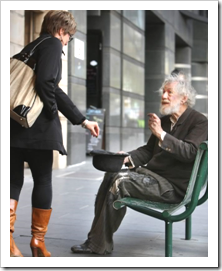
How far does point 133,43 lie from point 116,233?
42.3 ft

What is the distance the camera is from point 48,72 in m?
3.38

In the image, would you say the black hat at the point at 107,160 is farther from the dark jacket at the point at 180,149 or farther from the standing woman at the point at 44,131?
the dark jacket at the point at 180,149

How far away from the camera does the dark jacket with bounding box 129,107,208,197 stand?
A: 392cm

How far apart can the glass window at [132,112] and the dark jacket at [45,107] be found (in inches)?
505

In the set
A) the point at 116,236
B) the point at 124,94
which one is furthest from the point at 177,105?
the point at 124,94

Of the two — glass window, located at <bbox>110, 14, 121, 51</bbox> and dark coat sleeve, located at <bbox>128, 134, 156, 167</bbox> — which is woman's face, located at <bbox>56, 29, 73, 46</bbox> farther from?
glass window, located at <bbox>110, 14, 121, 51</bbox>

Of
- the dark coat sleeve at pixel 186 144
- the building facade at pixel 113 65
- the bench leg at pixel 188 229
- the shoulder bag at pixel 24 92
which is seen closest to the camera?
the shoulder bag at pixel 24 92

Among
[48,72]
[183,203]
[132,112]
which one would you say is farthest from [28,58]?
[132,112]

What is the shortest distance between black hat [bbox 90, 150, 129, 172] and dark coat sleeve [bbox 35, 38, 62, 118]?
1.73 feet

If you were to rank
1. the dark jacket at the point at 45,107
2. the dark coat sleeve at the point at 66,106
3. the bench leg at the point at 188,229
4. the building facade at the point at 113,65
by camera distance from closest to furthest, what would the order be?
the dark jacket at the point at 45,107 → the dark coat sleeve at the point at 66,106 → the bench leg at the point at 188,229 → the building facade at the point at 113,65

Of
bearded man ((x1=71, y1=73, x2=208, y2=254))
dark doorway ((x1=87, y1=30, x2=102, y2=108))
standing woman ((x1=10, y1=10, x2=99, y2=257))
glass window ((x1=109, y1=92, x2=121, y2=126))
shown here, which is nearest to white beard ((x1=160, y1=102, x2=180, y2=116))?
bearded man ((x1=71, y1=73, x2=208, y2=254))

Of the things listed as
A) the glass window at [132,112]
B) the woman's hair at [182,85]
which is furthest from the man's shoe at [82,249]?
the glass window at [132,112]

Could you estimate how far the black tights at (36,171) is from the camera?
3535 mm

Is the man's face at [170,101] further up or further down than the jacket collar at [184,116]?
Answer: further up
